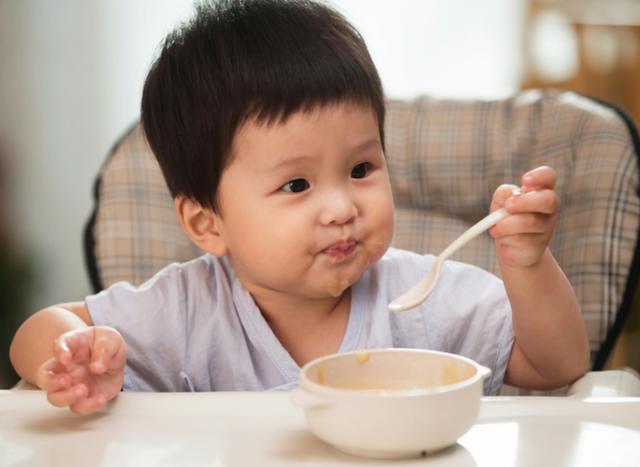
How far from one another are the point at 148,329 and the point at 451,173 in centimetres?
59

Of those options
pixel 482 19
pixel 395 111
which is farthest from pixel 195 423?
pixel 482 19

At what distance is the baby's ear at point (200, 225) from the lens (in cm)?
A: 126

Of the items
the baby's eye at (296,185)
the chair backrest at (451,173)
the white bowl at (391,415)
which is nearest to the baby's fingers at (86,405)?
the white bowl at (391,415)

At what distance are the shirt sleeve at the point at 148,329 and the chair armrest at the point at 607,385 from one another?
0.49 m

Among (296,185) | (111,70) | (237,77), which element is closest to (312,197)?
(296,185)

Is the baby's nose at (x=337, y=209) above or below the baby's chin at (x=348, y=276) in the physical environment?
above

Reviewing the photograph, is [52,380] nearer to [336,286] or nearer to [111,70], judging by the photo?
[336,286]

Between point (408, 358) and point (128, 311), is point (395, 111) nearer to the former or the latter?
point (128, 311)

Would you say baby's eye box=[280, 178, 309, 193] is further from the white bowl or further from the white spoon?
the white bowl

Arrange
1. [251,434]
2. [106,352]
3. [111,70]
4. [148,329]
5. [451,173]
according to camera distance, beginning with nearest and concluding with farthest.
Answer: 1. [251,434]
2. [106,352]
3. [148,329]
4. [451,173]
5. [111,70]

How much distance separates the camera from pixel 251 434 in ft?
2.79

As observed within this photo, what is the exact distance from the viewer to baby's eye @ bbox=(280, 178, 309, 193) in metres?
1.11

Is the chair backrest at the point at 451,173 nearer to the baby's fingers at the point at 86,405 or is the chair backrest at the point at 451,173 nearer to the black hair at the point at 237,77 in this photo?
the black hair at the point at 237,77

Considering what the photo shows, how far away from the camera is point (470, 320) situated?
1.25 metres
